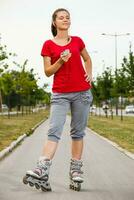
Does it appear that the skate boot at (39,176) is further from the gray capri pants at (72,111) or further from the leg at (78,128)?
the leg at (78,128)

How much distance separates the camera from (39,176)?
5.81 metres

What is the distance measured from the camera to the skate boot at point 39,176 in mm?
5812

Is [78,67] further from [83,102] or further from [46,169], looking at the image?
[46,169]

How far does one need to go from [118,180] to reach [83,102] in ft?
5.13

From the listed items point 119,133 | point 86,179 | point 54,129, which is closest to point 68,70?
point 54,129

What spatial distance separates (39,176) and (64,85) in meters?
1.04

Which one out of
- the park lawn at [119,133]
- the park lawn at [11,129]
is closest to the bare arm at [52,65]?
the park lawn at [119,133]

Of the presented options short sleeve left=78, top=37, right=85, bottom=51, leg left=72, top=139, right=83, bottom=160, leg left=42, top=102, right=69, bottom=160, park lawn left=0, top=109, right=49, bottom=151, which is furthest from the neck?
park lawn left=0, top=109, right=49, bottom=151

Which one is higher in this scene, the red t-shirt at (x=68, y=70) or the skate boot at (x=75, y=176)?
the red t-shirt at (x=68, y=70)

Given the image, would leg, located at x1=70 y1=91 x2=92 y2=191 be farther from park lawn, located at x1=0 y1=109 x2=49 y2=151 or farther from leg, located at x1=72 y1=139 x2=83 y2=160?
park lawn, located at x1=0 y1=109 x2=49 y2=151

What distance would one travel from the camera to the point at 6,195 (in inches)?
238

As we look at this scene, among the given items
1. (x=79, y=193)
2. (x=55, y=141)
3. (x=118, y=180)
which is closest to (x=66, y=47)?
(x=55, y=141)

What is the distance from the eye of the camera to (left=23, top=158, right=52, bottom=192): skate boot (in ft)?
19.1

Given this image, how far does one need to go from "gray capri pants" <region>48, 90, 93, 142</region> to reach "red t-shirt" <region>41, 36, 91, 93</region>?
0.08m
